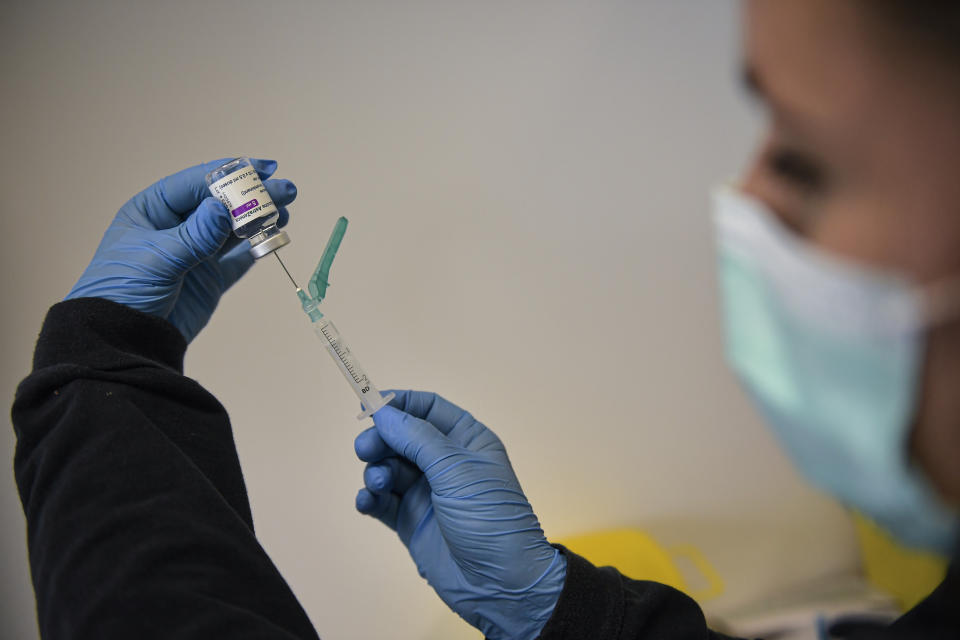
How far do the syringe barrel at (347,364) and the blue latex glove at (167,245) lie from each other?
20cm

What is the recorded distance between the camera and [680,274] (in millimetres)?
1882

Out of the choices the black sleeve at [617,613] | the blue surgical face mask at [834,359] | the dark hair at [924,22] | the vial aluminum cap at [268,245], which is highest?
the vial aluminum cap at [268,245]

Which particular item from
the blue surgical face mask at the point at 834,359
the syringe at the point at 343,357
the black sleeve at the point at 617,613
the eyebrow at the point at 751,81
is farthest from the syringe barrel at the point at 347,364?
the eyebrow at the point at 751,81

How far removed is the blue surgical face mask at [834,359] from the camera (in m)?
0.53

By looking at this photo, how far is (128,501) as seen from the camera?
741 millimetres

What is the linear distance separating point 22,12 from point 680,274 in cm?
165

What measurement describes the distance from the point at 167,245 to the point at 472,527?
641 mm

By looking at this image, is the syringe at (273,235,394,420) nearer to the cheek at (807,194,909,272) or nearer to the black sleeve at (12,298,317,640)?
the black sleeve at (12,298,317,640)

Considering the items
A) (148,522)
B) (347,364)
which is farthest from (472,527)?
(148,522)

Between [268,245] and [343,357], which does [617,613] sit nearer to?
[343,357]

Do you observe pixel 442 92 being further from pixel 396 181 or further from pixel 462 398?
pixel 462 398

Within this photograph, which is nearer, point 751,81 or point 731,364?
point 751,81

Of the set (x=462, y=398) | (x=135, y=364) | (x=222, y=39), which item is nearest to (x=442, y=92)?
(x=222, y=39)

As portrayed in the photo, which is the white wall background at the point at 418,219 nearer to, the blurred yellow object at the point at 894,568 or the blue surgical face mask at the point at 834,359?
the blurred yellow object at the point at 894,568
